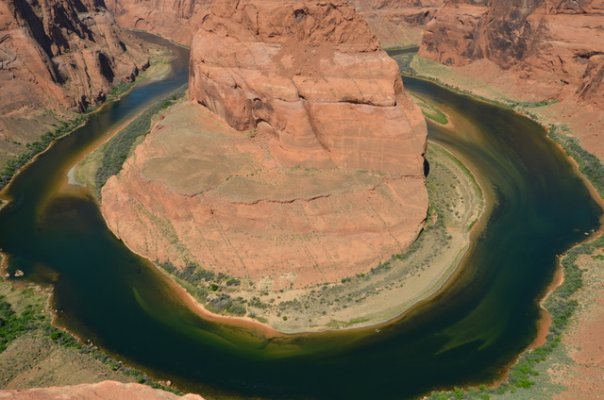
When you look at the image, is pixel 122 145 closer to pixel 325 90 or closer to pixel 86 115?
pixel 86 115

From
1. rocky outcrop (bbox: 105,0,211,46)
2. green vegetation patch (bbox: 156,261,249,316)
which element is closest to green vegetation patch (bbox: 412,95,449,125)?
green vegetation patch (bbox: 156,261,249,316)

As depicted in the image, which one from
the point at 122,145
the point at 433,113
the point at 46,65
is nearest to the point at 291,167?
the point at 122,145

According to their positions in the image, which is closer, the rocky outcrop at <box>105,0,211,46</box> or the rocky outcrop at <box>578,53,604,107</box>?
the rocky outcrop at <box>578,53,604,107</box>

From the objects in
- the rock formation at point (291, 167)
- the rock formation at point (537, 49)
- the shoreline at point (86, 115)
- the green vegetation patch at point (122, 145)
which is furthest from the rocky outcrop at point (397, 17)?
the rock formation at point (291, 167)

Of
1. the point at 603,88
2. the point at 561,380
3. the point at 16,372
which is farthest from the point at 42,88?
the point at 603,88

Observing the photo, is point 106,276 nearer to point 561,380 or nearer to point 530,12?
point 561,380

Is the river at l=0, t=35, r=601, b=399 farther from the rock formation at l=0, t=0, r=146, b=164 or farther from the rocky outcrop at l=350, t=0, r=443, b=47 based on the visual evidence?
the rocky outcrop at l=350, t=0, r=443, b=47

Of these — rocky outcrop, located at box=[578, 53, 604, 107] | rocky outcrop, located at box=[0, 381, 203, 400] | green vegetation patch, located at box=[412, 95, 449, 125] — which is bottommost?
green vegetation patch, located at box=[412, 95, 449, 125]
